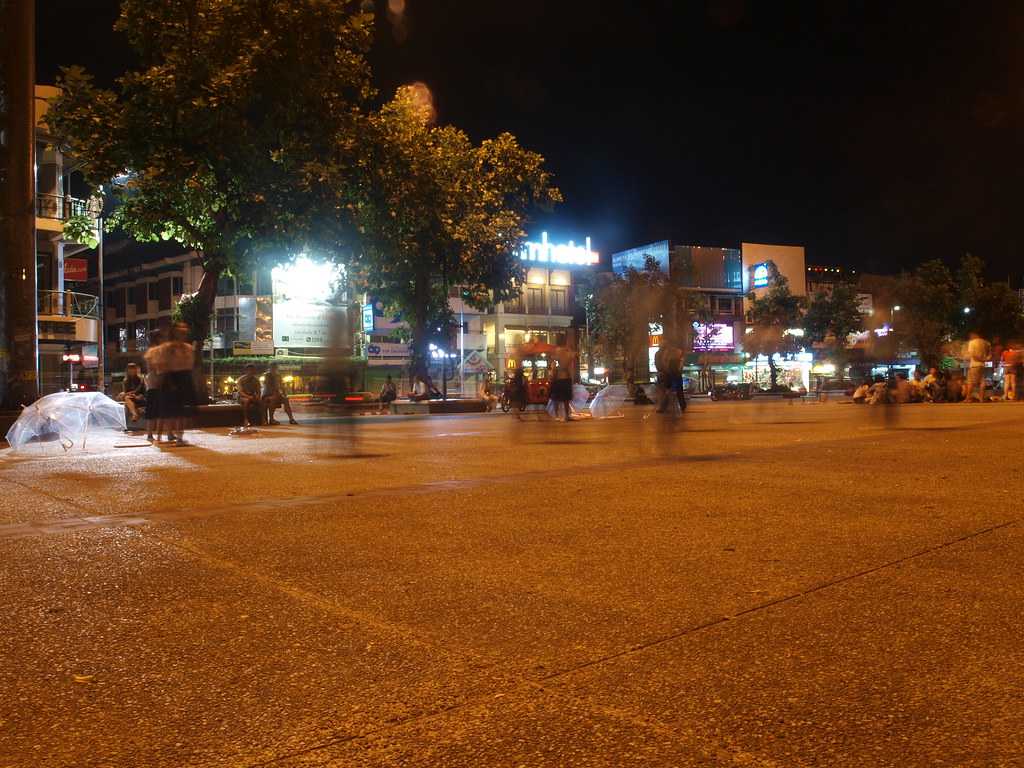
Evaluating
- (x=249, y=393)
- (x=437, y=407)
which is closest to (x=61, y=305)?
(x=437, y=407)

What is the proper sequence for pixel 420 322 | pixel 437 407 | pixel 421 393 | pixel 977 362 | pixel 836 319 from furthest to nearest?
pixel 836 319 → pixel 421 393 → pixel 420 322 → pixel 437 407 → pixel 977 362

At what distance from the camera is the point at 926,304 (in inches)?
2330

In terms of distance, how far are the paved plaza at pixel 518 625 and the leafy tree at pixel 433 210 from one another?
14.8m

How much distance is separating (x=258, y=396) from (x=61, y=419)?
20.6 feet

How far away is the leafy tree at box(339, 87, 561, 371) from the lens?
2075 centimetres

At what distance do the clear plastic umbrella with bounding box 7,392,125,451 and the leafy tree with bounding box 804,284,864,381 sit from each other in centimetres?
5788

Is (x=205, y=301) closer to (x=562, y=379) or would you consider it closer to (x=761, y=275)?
(x=562, y=379)

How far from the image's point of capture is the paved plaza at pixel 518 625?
2332 millimetres

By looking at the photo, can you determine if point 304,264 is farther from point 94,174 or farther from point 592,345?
point 592,345

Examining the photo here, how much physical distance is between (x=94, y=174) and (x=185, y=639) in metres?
16.8

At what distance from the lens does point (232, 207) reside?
18578 mm

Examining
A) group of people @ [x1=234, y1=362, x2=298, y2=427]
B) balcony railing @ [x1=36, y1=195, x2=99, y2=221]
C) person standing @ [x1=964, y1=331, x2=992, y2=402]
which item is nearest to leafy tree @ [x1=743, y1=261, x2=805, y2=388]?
person standing @ [x1=964, y1=331, x2=992, y2=402]

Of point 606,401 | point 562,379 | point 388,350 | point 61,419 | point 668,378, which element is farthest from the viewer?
point 388,350

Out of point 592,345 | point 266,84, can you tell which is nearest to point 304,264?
point 266,84
